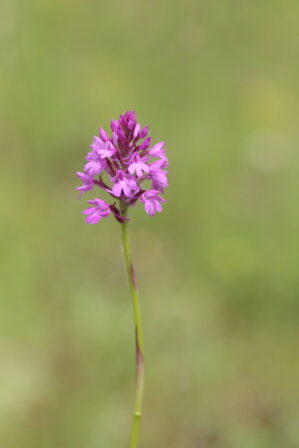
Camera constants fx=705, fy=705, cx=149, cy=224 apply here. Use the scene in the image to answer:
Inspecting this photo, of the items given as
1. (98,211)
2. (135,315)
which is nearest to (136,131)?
(98,211)

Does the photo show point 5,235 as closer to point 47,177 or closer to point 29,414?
point 47,177

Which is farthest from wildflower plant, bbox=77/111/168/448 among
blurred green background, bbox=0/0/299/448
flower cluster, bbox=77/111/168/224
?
blurred green background, bbox=0/0/299/448

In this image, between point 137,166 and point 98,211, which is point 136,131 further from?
point 98,211

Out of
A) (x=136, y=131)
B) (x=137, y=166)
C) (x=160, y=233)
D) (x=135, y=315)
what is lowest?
(x=135, y=315)

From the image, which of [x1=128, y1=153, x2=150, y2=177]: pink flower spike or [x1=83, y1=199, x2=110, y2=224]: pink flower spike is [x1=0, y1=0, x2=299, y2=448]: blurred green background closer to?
[x1=83, y1=199, x2=110, y2=224]: pink flower spike

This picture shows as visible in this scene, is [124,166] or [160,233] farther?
[160,233]

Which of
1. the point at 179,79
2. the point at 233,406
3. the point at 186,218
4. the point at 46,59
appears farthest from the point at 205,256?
the point at 46,59

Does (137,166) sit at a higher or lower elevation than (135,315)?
higher

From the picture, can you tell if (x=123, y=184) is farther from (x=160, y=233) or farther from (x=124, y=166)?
(x=160, y=233)

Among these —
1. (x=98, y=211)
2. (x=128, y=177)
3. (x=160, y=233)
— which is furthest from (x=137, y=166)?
(x=160, y=233)

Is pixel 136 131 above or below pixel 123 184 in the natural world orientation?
above
